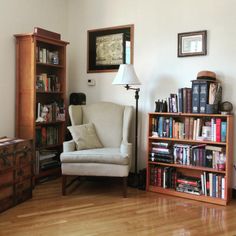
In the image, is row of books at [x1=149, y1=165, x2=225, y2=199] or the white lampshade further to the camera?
the white lampshade

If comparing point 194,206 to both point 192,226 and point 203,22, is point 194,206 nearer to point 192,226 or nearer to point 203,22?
point 192,226

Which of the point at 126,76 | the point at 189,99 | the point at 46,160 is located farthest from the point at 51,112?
the point at 189,99

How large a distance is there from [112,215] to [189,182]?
104 centimetres

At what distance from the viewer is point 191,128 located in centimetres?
334

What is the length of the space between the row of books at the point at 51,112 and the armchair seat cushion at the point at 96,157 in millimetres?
710

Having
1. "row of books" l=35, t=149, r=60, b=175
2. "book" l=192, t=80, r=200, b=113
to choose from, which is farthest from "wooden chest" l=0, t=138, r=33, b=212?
"book" l=192, t=80, r=200, b=113

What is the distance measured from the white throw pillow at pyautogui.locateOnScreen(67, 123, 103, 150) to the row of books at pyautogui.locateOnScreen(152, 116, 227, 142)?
2.41 ft

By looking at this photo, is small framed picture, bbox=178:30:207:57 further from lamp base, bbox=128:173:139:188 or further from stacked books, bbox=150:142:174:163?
lamp base, bbox=128:173:139:188

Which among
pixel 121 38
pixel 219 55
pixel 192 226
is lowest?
pixel 192 226

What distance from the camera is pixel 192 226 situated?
257 centimetres

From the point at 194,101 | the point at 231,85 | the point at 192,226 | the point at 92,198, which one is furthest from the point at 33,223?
the point at 231,85

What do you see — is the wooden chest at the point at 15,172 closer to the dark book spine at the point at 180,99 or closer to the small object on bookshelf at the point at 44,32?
the small object on bookshelf at the point at 44,32

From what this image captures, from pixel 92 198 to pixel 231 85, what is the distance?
1.97 meters

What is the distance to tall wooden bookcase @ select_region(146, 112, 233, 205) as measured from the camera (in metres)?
3.12
